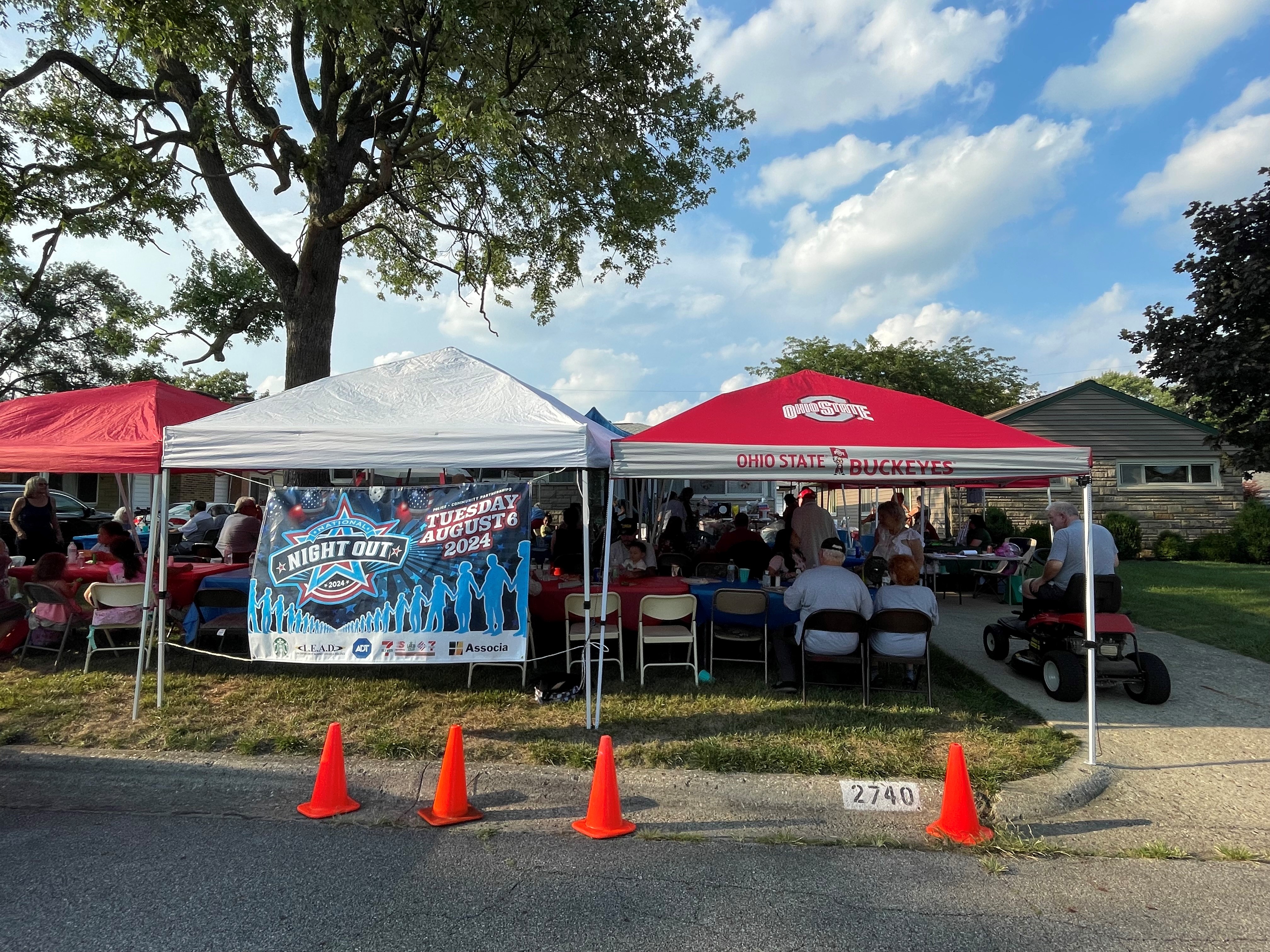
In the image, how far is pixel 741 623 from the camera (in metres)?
6.80

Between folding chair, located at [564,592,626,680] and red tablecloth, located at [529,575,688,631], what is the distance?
0.07m

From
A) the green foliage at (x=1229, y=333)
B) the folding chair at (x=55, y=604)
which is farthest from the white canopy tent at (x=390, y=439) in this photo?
the green foliage at (x=1229, y=333)

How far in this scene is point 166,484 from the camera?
554cm

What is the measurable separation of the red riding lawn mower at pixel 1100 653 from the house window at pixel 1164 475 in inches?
580

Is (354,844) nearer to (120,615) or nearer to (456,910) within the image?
(456,910)

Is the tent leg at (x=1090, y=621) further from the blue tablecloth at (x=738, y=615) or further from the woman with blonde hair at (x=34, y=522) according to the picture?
the woman with blonde hair at (x=34, y=522)

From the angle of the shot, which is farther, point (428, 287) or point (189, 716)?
point (428, 287)

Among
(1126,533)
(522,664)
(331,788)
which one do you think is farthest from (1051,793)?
(1126,533)

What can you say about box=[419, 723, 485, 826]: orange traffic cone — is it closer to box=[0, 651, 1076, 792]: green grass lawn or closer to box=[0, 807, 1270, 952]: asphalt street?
box=[0, 807, 1270, 952]: asphalt street

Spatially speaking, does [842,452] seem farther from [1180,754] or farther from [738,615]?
[1180,754]

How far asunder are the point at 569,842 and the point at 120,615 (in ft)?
17.4

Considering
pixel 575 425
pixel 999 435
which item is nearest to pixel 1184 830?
pixel 999 435

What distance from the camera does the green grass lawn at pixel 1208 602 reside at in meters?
8.58

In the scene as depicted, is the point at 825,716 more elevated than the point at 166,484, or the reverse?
the point at 166,484
